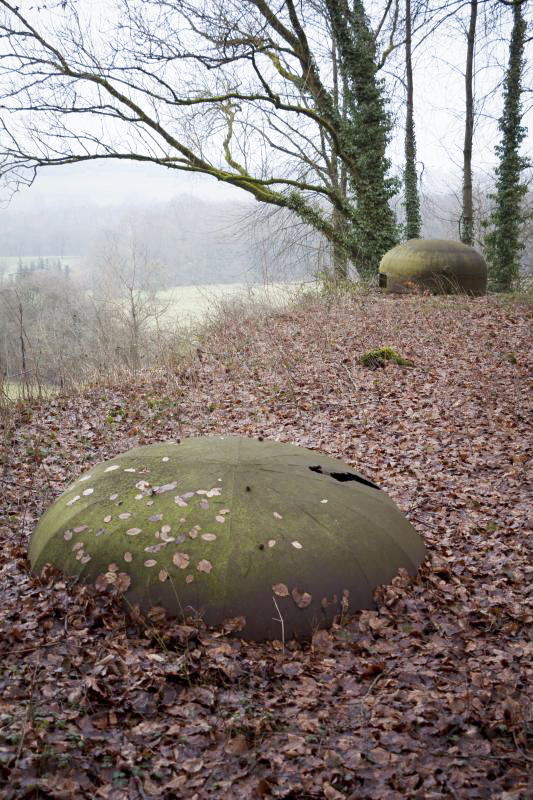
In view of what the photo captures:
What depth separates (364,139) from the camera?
785 inches

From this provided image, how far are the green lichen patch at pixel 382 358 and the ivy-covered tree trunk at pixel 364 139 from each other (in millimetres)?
9579

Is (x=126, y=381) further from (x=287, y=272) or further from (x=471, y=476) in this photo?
(x=287, y=272)

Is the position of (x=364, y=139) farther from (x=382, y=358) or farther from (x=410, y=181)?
(x=382, y=358)

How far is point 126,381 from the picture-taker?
11.8 meters

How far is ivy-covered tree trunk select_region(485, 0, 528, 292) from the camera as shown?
20312mm

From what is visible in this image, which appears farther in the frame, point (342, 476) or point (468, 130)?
point (468, 130)

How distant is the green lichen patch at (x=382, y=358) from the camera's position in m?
11.2

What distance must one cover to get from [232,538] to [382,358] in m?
7.46

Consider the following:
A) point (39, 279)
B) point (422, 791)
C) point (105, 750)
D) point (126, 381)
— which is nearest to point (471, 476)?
point (422, 791)

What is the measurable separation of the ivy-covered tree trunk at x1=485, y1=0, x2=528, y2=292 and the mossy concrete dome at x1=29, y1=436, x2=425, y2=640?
1872cm

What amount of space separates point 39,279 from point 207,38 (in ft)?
78.1

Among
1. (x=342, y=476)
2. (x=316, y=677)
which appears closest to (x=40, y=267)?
(x=342, y=476)

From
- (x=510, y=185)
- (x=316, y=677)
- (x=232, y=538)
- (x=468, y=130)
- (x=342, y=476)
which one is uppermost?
(x=468, y=130)

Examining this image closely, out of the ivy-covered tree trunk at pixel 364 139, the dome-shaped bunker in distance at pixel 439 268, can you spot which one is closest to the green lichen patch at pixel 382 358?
the dome-shaped bunker in distance at pixel 439 268
